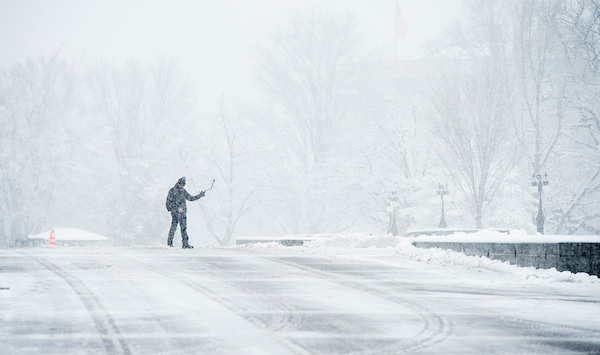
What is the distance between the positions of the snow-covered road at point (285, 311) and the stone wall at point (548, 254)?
0.65 m

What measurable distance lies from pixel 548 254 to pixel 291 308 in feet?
20.0

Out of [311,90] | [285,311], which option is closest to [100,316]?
[285,311]

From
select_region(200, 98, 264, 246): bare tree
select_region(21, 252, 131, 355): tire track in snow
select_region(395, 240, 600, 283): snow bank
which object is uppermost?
select_region(200, 98, 264, 246): bare tree

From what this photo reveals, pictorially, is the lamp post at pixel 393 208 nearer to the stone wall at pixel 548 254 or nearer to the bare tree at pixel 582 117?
the bare tree at pixel 582 117

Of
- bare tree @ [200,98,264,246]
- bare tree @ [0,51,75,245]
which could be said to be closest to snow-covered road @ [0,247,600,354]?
bare tree @ [200,98,264,246]

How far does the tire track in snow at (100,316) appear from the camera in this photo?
5902mm

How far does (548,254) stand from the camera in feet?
41.1

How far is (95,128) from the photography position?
186 ft

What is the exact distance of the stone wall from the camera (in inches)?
462

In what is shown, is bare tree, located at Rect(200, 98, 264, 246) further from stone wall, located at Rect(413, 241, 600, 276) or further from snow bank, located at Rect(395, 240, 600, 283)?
stone wall, located at Rect(413, 241, 600, 276)

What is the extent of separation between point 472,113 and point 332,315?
2807 cm

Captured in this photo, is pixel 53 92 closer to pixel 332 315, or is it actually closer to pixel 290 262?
pixel 290 262

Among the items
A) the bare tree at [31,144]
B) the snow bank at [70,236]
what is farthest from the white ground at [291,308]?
the bare tree at [31,144]

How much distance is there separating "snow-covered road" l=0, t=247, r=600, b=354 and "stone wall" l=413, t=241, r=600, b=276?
655 millimetres
